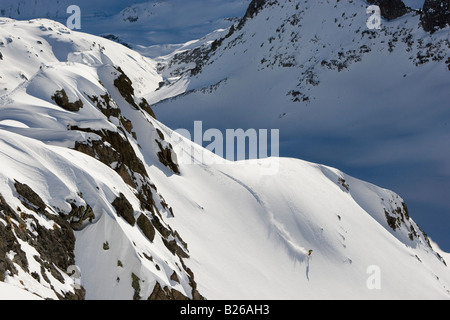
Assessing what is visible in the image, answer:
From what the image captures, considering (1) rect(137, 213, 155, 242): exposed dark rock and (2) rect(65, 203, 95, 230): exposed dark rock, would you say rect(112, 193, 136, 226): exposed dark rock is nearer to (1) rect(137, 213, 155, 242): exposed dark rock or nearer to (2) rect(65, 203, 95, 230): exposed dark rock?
(1) rect(137, 213, 155, 242): exposed dark rock

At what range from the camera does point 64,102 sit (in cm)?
2172

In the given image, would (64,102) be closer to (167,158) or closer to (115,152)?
(115,152)

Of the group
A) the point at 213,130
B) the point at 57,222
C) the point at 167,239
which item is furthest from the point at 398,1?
the point at 57,222

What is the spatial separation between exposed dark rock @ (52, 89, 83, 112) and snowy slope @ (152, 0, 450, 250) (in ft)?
115

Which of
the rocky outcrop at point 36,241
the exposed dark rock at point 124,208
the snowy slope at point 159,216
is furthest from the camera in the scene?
the exposed dark rock at point 124,208

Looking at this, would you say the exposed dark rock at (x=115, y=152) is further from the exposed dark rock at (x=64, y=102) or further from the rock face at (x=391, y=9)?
the rock face at (x=391, y=9)

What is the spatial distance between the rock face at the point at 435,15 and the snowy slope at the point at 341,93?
1.28 meters

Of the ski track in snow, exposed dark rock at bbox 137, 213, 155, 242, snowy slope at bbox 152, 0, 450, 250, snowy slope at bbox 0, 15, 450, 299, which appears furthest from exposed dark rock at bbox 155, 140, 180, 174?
snowy slope at bbox 152, 0, 450, 250

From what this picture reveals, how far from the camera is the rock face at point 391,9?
262 ft

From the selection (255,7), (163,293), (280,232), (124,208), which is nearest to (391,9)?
(255,7)

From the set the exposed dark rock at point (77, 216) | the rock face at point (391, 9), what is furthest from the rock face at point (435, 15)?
the exposed dark rock at point (77, 216)

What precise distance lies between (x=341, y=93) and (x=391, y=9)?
67.6 ft

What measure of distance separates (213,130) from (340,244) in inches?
1477

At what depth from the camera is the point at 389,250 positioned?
117 ft
